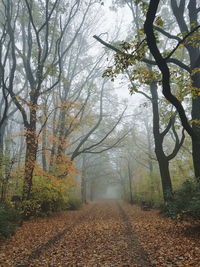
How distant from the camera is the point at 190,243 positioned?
5770mm

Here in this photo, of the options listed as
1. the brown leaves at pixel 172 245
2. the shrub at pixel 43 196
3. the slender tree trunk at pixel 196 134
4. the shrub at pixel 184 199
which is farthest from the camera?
the shrub at pixel 43 196

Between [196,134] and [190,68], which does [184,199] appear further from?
[190,68]

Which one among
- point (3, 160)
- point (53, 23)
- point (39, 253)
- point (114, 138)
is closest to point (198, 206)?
point (39, 253)

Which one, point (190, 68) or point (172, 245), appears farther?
point (190, 68)

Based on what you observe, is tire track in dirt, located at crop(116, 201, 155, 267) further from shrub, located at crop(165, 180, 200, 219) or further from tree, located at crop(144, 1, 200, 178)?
tree, located at crop(144, 1, 200, 178)

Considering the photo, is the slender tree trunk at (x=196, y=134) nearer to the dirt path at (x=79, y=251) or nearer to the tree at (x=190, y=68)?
the tree at (x=190, y=68)

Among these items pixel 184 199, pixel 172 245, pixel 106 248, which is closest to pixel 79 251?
pixel 106 248

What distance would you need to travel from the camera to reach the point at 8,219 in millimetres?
8711

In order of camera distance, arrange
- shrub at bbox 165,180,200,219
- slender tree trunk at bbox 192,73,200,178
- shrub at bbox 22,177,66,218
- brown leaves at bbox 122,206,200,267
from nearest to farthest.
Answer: brown leaves at bbox 122,206,200,267 < shrub at bbox 165,180,200,219 < slender tree trunk at bbox 192,73,200,178 < shrub at bbox 22,177,66,218

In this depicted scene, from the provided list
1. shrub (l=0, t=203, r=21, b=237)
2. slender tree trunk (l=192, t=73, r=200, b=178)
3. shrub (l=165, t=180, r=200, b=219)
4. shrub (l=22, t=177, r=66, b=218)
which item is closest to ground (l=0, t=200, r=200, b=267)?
shrub (l=0, t=203, r=21, b=237)

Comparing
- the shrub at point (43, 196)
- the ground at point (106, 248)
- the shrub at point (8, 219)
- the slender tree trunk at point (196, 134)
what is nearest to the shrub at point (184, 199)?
the ground at point (106, 248)

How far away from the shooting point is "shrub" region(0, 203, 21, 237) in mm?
7243

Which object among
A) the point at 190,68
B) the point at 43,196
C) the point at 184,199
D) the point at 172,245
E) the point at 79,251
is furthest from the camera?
the point at 43,196

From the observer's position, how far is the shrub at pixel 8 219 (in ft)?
23.8
